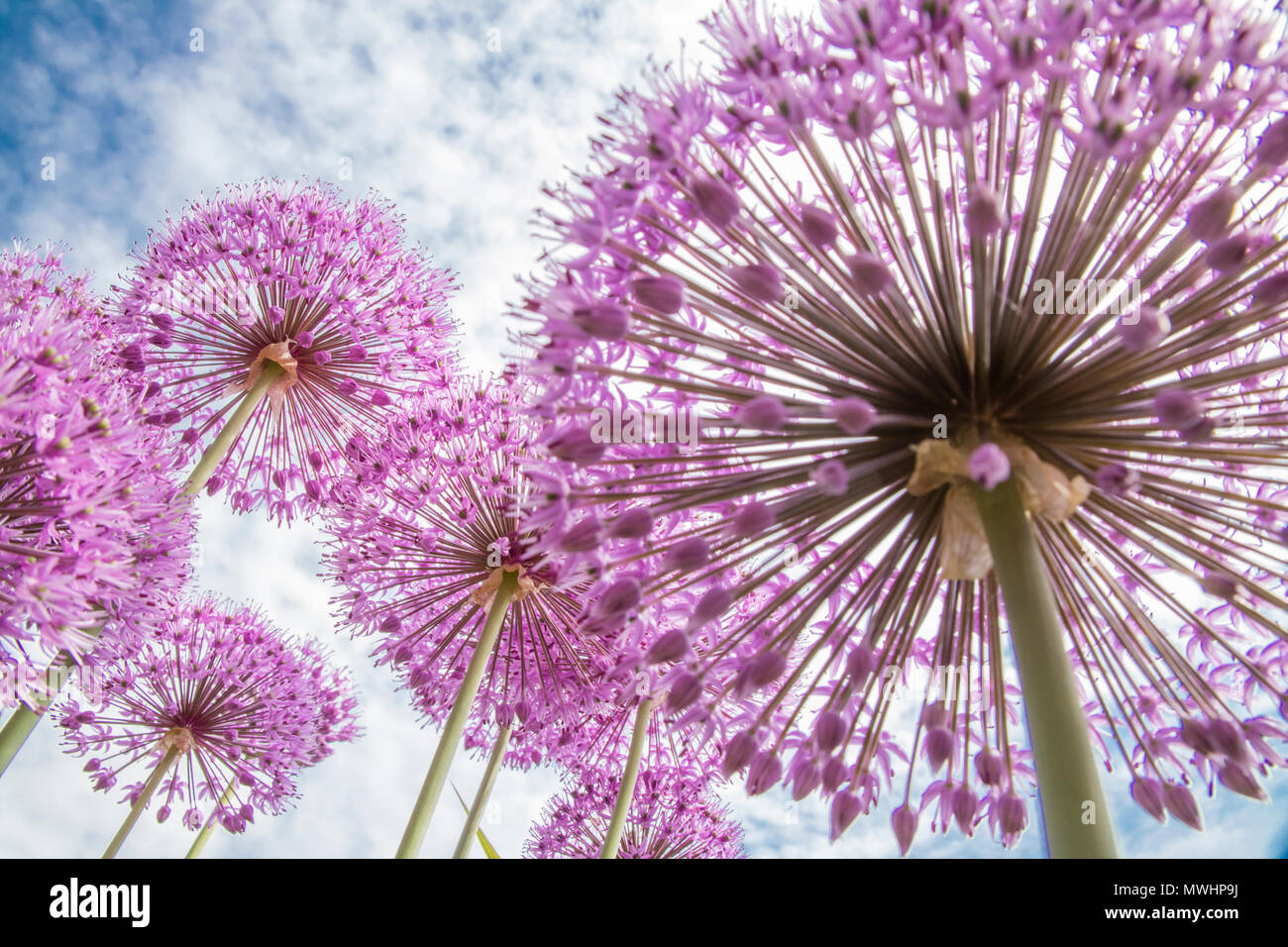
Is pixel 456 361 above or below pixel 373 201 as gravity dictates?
below

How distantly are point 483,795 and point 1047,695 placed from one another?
Result: 4.53 m

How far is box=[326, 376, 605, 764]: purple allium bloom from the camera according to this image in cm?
536

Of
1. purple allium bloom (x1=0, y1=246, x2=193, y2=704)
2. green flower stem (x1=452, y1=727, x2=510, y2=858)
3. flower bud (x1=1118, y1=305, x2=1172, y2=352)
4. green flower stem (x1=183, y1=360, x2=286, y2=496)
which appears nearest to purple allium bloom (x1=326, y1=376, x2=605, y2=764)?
green flower stem (x1=452, y1=727, x2=510, y2=858)

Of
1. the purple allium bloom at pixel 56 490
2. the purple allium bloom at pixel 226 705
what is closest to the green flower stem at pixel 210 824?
the purple allium bloom at pixel 226 705

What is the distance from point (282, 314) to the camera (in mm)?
6414

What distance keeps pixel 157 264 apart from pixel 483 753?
4.24 meters

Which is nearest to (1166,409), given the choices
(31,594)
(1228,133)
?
(1228,133)

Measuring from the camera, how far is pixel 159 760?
7.16 meters

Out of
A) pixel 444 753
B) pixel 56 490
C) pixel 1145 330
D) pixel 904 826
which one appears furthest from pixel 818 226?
pixel 56 490

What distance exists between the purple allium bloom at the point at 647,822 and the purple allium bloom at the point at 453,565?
1515 mm

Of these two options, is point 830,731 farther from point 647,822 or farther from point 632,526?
point 647,822

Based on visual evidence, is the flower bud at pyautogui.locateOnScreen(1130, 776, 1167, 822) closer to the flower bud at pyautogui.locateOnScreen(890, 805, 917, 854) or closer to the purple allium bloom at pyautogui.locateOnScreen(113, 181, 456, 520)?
the flower bud at pyautogui.locateOnScreen(890, 805, 917, 854)
